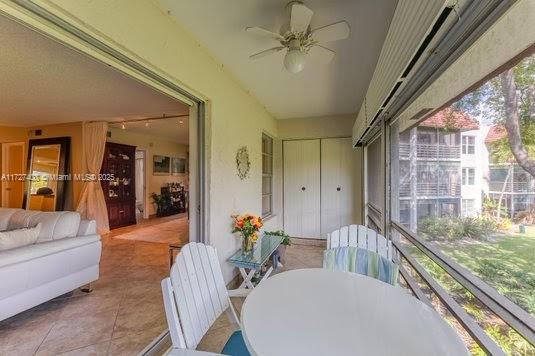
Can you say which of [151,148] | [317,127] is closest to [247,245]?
[317,127]

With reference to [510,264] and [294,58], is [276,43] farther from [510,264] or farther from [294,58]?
[510,264]

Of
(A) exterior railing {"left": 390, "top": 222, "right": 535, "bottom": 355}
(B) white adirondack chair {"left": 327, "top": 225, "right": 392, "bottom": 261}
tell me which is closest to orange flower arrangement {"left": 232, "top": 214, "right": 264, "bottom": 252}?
(B) white adirondack chair {"left": 327, "top": 225, "right": 392, "bottom": 261}

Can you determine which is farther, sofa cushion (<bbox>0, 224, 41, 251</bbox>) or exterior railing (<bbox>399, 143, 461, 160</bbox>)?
sofa cushion (<bbox>0, 224, 41, 251</bbox>)

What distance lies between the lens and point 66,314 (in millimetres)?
2166

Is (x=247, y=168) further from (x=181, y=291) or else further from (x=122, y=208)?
(x=122, y=208)

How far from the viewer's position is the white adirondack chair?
6.09ft

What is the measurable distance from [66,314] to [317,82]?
3546 millimetres

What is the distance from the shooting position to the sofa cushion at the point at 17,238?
2.02m

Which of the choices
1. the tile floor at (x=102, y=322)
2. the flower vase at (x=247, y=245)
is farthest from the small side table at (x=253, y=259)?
the tile floor at (x=102, y=322)

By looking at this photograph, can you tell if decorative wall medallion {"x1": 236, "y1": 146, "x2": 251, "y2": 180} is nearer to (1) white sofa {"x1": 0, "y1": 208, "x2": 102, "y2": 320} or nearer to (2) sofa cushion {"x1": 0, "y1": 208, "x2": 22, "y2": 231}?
(1) white sofa {"x1": 0, "y1": 208, "x2": 102, "y2": 320}

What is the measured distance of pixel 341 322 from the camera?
0.94 metres

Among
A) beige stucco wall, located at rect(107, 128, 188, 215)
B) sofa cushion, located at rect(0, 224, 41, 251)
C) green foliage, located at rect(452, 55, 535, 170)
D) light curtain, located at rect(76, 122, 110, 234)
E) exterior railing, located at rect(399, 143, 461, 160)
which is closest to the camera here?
green foliage, located at rect(452, 55, 535, 170)

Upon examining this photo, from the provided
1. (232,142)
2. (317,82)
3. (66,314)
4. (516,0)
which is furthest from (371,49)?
(66,314)

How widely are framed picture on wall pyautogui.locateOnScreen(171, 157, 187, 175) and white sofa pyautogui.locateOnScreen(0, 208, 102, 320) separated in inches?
184
